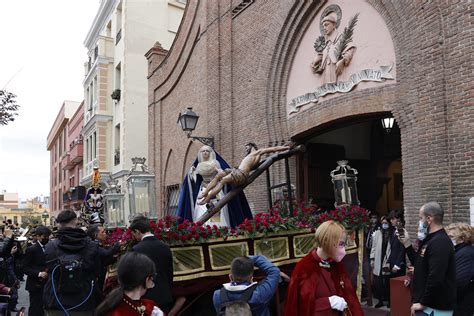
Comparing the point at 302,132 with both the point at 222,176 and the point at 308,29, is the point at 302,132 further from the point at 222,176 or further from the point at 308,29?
the point at 222,176

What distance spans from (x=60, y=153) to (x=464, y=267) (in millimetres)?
55438

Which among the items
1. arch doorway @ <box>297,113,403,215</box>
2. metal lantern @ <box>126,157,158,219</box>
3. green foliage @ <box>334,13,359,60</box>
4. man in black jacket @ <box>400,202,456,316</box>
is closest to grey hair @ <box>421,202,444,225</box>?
man in black jacket @ <box>400,202,456,316</box>

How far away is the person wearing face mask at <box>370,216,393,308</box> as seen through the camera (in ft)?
31.2

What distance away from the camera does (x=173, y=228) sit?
6152mm

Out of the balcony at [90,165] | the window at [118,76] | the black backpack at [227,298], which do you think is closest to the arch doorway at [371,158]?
the black backpack at [227,298]

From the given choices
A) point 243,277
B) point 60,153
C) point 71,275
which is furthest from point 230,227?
point 60,153

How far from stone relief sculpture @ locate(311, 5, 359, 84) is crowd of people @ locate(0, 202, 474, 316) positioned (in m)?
6.17

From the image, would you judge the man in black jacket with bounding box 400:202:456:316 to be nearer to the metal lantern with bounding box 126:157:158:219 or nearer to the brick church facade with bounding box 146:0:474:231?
the brick church facade with bounding box 146:0:474:231

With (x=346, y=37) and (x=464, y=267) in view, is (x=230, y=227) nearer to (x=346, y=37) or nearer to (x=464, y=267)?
(x=464, y=267)

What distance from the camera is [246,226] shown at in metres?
6.62

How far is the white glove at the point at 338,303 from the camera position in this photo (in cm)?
401

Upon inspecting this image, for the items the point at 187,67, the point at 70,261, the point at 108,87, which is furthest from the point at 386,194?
the point at 108,87

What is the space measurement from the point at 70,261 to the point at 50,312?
21.0 inches

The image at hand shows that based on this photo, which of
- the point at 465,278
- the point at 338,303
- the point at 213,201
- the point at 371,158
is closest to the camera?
the point at 338,303
